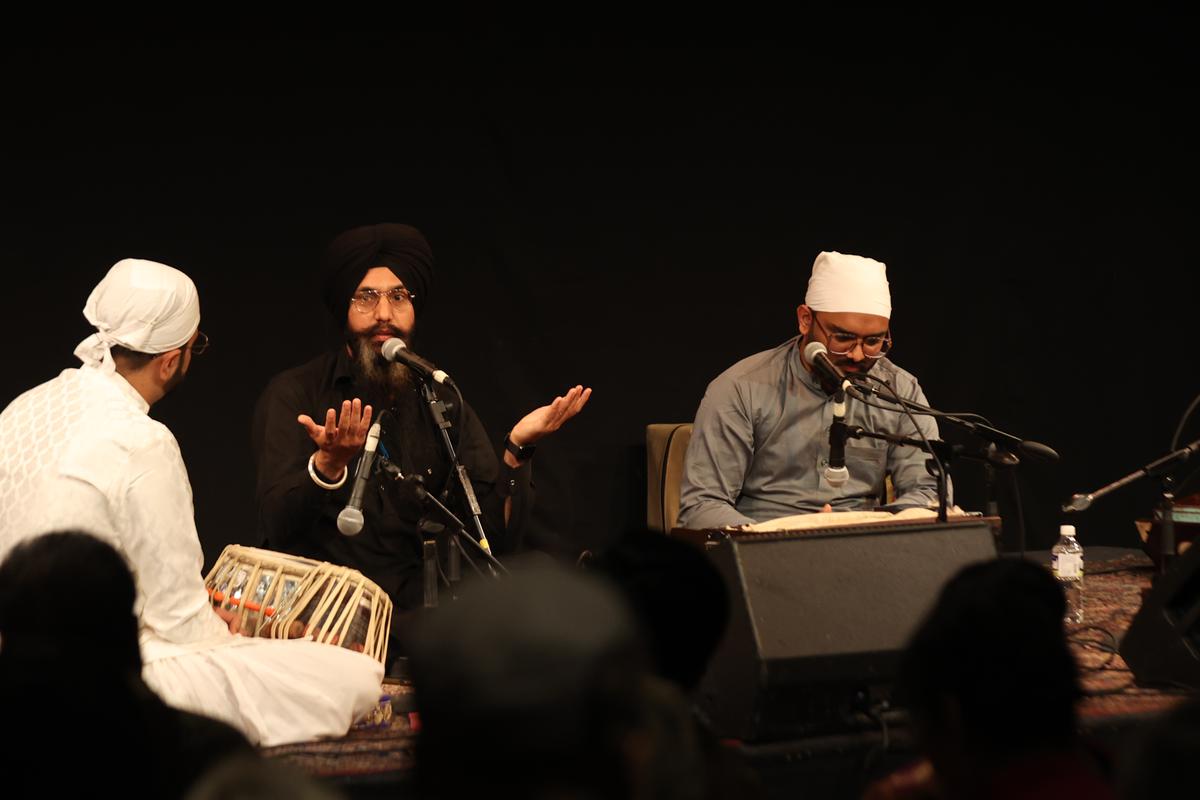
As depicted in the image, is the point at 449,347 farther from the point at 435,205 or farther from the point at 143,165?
the point at 143,165

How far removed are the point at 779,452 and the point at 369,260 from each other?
1.62 metres

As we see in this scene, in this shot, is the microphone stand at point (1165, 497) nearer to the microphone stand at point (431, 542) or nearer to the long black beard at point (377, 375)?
the microphone stand at point (431, 542)

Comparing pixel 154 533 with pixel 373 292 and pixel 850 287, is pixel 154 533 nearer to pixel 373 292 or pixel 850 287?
pixel 373 292

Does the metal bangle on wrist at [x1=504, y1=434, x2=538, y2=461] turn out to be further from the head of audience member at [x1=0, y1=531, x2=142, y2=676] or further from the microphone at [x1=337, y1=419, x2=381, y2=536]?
the head of audience member at [x1=0, y1=531, x2=142, y2=676]

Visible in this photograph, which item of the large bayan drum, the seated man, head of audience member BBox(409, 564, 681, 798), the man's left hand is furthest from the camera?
the man's left hand

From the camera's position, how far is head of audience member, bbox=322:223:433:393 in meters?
4.66

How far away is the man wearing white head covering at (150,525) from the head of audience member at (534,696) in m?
2.28

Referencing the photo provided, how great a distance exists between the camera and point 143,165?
548 centimetres

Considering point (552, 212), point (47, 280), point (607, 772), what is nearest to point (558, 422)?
point (552, 212)

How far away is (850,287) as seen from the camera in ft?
16.3

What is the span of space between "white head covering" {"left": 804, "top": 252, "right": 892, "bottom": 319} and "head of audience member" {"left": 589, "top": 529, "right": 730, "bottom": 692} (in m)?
2.81

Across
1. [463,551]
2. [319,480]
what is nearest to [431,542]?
[463,551]

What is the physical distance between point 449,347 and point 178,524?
2.54 meters

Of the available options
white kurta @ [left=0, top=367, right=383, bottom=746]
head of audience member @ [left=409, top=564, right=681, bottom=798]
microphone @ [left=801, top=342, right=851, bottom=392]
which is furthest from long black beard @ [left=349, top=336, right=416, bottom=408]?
head of audience member @ [left=409, top=564, right=681, bottom=798]
